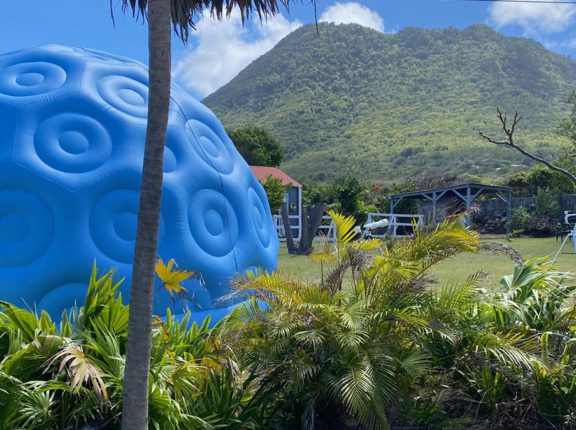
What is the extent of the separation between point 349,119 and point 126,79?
95.7 meters

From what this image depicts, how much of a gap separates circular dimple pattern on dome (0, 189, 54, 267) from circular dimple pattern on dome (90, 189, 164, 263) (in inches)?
15.5

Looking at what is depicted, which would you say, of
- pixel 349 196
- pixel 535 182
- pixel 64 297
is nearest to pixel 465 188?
pixel 349 196

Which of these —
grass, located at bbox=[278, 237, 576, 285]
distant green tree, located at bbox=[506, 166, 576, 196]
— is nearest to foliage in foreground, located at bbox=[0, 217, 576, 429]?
grass, located at bbox=[278, 237, 576, 285]

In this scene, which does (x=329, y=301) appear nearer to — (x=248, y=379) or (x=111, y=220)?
(x=248, y=379)

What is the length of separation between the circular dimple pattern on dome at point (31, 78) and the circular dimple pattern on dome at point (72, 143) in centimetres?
45

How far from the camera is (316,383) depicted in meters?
4.71

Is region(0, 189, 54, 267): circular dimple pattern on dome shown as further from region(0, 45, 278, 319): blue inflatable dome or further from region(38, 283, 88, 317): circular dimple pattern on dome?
region(38, 283, 88, 317): circular dimple pattern on dome

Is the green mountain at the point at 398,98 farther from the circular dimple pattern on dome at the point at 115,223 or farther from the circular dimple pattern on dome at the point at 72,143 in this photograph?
the circular dimple pattern on dome at the point at 115,223

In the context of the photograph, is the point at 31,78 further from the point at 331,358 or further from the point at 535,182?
the point at 535,182

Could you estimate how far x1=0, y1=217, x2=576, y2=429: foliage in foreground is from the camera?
163 inches

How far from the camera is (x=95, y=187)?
5836 millimetres

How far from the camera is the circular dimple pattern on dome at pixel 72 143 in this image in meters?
5.89

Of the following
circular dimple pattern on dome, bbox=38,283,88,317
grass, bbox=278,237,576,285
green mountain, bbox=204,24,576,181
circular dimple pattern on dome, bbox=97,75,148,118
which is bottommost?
grass, bbox=278,237,576,285

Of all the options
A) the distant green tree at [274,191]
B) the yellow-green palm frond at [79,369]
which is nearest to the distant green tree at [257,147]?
the distant green tree at [274,191]
